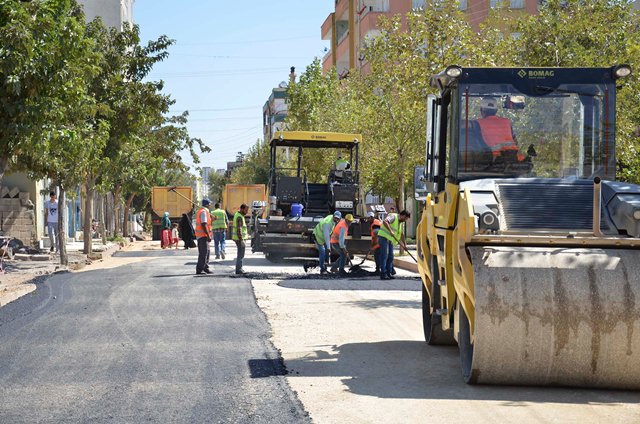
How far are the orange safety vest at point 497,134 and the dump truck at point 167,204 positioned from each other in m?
41.8

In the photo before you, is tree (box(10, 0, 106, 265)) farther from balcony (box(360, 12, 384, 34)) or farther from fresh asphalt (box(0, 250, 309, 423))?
balcony (box(360, 12, 384, 34))

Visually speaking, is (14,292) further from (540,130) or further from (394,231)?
(540,130)

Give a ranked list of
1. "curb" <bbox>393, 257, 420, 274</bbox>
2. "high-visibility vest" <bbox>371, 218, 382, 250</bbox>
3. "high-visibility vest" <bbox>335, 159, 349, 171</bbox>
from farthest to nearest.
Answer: "high-visibility vest" <bbox>335, 159, 349, 171</bbox>
"curb" <bbox>393, 257, 420, 274</bbox>
"high-visibility vest" <bbox>371, 218, 382, 250</bbox>

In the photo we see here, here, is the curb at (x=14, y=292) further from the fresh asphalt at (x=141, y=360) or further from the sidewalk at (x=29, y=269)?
the fresh asphalt at (x=141, y=360)

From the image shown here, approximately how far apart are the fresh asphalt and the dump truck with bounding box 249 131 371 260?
292 inches

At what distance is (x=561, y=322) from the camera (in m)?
7.20

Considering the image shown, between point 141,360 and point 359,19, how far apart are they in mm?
50561

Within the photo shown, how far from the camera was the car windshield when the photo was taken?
8969 mm

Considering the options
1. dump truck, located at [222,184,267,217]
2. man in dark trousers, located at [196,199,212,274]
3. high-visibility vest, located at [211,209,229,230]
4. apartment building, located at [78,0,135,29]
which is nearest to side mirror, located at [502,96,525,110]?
man in dark trousers, located at [196,199,212,274]

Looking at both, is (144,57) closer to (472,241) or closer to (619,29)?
(619,29)

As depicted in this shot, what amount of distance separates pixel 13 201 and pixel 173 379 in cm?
2511

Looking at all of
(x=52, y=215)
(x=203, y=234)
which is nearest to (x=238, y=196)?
(x=52, y=215)

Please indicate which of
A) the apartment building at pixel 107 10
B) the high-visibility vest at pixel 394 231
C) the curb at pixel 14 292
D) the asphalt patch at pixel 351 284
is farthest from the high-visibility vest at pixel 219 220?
the apartment building at pixel 107 10

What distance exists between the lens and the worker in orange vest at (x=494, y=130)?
8.96 meters
